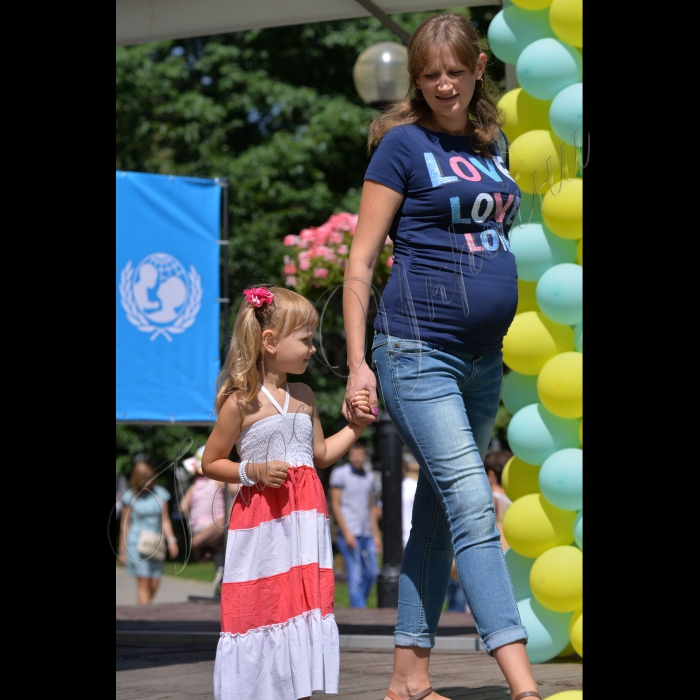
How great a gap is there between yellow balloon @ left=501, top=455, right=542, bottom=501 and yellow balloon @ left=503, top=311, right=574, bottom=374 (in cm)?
45

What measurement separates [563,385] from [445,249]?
156 cm

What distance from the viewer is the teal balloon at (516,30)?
4.67 meters

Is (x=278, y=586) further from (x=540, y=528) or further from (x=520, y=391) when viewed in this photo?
(x=520, y=391)

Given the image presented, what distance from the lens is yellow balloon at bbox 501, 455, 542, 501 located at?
15.4 ft

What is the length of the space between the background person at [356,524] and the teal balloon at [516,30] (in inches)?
238

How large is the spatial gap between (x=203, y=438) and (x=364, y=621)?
394 inches

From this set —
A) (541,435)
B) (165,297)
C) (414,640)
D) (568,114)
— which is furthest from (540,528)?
(165,297)

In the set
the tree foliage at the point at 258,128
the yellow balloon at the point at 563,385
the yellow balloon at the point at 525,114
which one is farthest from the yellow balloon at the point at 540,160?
the tree foliage at the point at 258,128

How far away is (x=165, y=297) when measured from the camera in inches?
287

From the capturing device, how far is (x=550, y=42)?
452 centimetres
